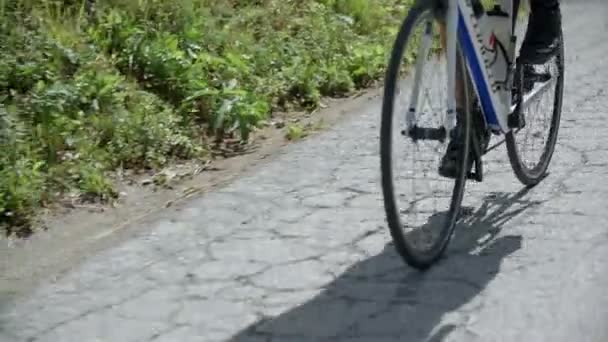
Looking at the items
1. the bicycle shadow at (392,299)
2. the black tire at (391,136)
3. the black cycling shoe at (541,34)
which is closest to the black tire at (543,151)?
the black cycling shoe at (541,34)

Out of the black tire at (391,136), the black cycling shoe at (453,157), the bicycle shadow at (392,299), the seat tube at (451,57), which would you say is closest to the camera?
the bicycle shadow at (392,299)

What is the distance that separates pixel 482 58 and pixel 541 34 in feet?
2.64

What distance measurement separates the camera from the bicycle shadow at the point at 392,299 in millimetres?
4750

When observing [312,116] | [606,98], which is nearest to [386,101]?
[312,116]

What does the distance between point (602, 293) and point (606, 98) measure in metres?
3.66

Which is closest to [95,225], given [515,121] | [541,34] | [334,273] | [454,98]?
[334,273]

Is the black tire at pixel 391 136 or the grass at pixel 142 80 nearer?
the black tire at pixel 391 136

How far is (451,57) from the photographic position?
203 inches

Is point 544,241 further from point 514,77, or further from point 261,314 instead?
point 261,314

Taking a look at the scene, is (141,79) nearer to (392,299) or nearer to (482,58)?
(482,58)

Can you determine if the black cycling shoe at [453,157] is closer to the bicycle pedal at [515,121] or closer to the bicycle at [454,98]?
the bicycle at [454,98]

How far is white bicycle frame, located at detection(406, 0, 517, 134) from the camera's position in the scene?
16.7 ft

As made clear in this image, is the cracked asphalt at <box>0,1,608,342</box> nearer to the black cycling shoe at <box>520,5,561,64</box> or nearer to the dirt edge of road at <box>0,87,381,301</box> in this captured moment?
the dirt edge of road at <box>0,87,381,301</box>

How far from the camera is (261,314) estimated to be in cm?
498
